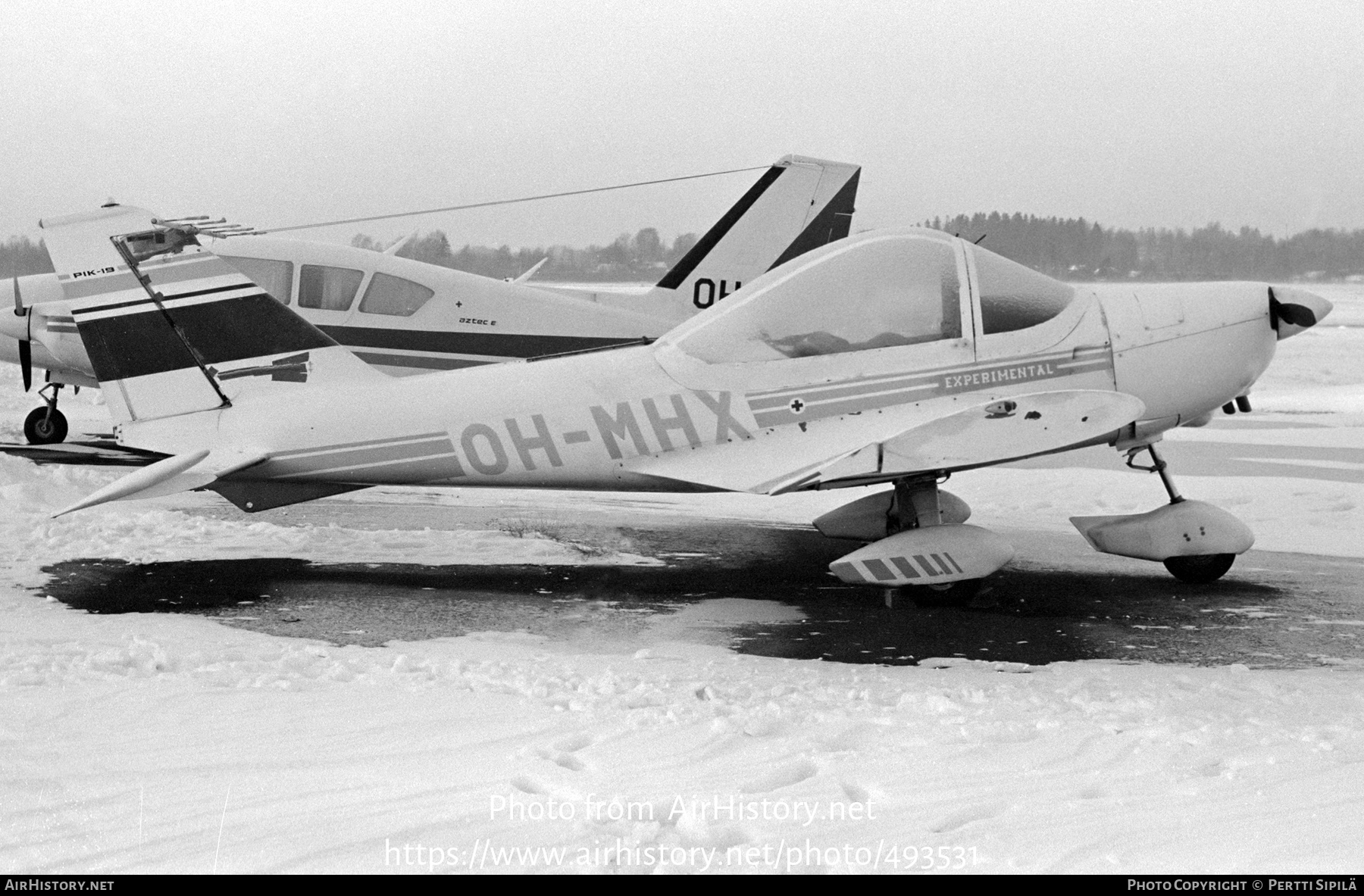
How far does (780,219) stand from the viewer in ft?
44.3

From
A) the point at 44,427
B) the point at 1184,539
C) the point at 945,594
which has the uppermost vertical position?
the point at 1184,539

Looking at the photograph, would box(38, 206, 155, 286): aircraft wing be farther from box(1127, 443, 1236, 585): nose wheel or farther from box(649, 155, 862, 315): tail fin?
box(649, 155, 862, 315): tail fin

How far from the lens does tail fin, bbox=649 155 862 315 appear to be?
1337 cm

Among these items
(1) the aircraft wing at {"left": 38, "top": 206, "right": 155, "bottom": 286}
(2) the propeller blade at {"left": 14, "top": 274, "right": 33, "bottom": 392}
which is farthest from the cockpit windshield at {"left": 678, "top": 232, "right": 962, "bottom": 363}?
(2) the propeller blade at {"left": 14, "top": 274, "right": 33, "bottom": 392}

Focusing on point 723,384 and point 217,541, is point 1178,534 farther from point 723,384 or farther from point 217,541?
point 217,541

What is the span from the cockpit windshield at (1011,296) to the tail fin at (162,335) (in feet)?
11.5

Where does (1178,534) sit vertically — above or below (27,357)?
below

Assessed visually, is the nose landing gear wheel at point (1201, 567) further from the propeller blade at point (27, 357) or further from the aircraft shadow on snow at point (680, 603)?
the propeller blade at point (27, 357)

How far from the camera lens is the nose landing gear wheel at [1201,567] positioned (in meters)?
7.30

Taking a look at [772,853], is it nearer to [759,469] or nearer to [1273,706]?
[1273,706]

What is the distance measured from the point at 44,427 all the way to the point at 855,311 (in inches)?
419

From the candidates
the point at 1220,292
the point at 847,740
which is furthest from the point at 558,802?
the point at 1220,292

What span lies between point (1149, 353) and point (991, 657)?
7.95 feet

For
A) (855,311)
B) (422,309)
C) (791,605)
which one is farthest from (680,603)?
(422,309)
